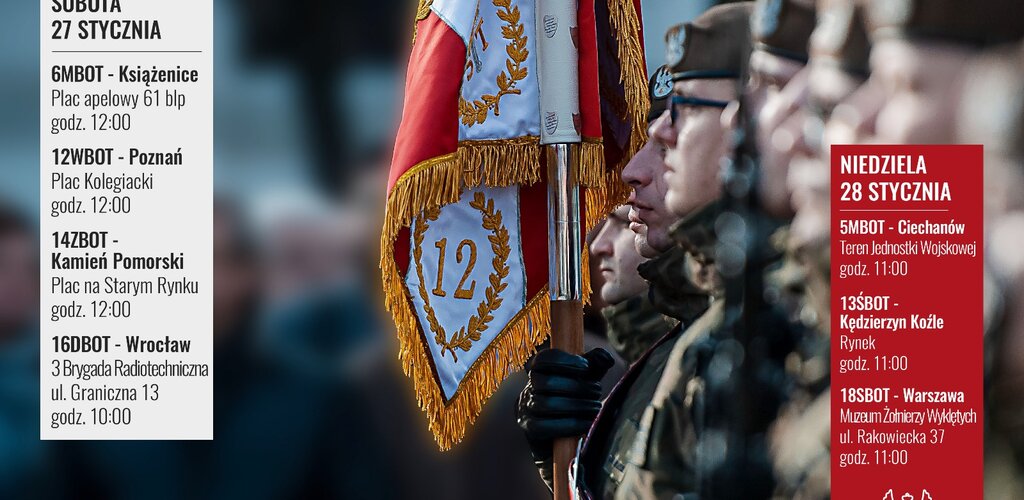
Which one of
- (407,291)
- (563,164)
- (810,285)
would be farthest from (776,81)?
(407,291)

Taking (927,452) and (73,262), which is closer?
(927,452)

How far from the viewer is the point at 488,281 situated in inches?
80.0

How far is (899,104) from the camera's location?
0.96 metres

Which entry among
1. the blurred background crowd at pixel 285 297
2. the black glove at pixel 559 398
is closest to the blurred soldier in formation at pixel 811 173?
the black glove at pixel 559 398

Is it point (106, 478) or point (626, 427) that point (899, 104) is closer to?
point (626, 427)

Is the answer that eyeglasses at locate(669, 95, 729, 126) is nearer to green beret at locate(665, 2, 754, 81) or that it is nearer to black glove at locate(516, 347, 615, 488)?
green beret at locate(665, 2, 754, 81)

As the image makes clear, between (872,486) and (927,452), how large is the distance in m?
0.05

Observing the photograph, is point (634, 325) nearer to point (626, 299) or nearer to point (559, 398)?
point (626, 299)

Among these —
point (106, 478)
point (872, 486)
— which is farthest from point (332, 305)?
point (872, 486)

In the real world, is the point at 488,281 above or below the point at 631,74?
below

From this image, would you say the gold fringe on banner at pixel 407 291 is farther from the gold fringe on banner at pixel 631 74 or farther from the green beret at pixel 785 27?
the green beret at pixel 785 27

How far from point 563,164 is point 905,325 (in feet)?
2.94

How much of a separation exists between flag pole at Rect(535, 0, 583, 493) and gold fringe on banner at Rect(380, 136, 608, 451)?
3 centimetres

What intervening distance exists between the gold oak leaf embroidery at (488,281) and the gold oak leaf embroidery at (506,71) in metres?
0.15
